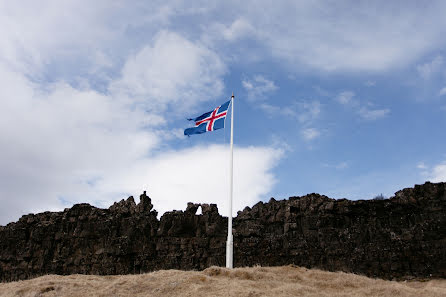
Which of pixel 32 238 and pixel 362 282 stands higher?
pixel 32 238

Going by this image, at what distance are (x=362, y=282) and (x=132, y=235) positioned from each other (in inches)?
644

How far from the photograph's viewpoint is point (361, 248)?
82.7 feet

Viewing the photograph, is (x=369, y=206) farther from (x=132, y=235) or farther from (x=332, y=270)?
(x=132, y=235)

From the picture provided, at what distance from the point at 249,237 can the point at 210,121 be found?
28.2 ft

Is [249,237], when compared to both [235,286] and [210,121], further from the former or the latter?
[235,286]

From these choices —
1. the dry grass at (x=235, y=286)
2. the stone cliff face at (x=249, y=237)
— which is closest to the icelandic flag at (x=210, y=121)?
the stone cliff face at (x=249, y=237)

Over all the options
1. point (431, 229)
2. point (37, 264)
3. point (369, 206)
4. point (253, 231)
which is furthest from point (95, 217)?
point (431, 229)

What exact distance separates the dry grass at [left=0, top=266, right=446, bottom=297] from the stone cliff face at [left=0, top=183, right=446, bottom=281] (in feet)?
9.48

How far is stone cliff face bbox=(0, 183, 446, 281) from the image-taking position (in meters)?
24.6

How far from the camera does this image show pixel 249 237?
90.6ft

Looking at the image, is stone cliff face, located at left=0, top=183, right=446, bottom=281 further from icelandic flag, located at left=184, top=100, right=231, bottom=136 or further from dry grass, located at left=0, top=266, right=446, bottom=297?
icelandic flag, located at left=184, top=100, right=231, bottom=136

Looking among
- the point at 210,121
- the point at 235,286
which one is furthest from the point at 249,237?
the point at 235,286

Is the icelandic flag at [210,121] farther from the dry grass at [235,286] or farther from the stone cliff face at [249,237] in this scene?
the dry grass at [235,286]

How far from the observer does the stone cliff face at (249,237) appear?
24578mm
